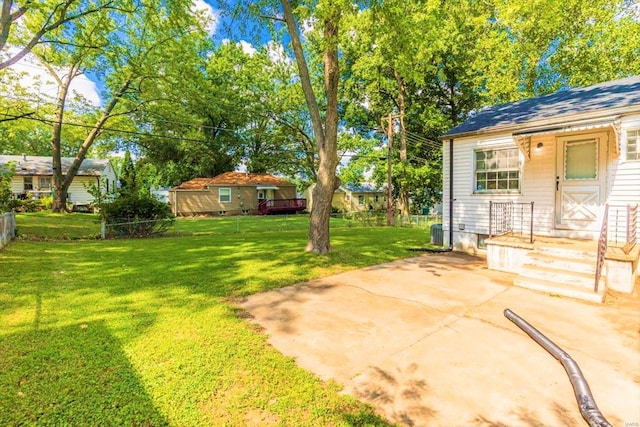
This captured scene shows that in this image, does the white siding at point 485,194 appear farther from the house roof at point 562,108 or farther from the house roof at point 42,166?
the house roof at point 42,166

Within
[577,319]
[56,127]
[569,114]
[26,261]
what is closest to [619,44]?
[569,114]

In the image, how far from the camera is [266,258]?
26.0 feet

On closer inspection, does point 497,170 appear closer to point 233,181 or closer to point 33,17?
point 233,181

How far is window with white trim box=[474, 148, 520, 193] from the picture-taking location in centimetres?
849

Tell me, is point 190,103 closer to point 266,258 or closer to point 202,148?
point 202,148

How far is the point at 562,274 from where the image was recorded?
18.4 ft

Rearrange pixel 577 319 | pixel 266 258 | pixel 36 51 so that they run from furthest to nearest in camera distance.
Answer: pixel 36 51
pixel 266 258
pixel 577 319

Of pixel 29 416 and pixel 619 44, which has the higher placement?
pixel 619 44

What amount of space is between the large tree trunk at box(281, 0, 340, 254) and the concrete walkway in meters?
2.50

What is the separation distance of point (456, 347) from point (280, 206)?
26.2m

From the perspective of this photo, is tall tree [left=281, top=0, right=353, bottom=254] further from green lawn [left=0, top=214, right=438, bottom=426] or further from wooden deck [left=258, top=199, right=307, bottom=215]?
wooden deck [left=258, top=199, right=307, bottom=215]

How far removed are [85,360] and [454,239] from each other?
9.35 m

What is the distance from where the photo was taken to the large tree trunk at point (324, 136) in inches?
312

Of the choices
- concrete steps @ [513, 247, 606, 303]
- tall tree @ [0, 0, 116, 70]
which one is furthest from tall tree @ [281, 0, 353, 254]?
tall tree @ [0, 0, 116, 70]
